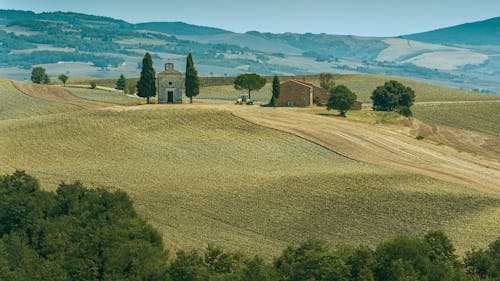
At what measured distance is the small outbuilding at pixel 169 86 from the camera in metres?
117

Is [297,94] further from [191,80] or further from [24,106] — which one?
[24,106]

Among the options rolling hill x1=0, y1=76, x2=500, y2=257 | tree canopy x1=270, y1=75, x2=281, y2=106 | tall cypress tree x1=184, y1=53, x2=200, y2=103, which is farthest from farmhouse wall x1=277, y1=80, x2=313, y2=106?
tall cypress tree x1=184, y1=53, x2=200, y2=103

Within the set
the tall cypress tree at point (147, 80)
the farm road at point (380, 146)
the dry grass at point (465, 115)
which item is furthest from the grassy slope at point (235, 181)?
the dry grass at point (465, 115)

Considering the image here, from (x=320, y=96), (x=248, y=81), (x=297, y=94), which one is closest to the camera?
(x=297, y=94)

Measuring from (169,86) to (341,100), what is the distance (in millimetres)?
27962

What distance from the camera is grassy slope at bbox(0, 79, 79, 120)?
124m

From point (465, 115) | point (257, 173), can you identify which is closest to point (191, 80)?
point (257, 173)

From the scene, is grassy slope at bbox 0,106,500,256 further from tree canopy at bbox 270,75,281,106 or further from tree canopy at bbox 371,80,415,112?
tree canopy at bbox 371,80,415,112

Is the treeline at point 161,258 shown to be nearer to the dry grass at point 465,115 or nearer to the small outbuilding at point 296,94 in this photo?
the small outbuilding at point 296,94

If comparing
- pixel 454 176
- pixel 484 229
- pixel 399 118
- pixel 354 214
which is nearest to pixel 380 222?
pixel 354 214

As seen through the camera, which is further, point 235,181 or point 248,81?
point 248,81

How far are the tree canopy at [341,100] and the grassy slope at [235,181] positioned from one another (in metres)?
20.2

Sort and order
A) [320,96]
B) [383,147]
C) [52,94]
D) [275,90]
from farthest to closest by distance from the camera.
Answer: [52,94] < [320,96] < [275,90] < [383,147]

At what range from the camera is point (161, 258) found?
153 feet
